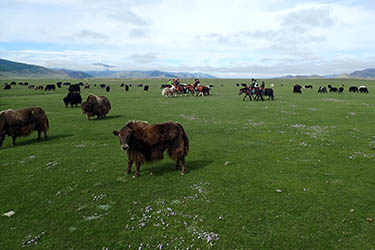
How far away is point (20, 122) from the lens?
536 inches

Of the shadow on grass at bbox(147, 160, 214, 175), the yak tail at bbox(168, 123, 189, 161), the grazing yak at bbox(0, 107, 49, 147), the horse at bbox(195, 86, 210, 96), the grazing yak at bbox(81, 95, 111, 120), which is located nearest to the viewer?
the yak tail at bbox(168, 123, 189, 161)

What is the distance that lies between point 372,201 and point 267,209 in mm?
3281

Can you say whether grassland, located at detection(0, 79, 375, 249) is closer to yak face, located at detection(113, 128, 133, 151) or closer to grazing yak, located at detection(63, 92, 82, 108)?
yak face, located at detection(113, 128, 133, 151)

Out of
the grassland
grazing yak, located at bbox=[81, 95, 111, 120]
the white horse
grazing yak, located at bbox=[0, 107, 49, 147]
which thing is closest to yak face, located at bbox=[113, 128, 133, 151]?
the grassland

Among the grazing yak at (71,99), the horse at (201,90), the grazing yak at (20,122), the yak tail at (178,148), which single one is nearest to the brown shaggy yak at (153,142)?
the yak tail at (178,148)

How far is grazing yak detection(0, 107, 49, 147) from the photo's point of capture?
13195mm

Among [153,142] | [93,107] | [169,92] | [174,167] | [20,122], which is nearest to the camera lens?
[153,142]

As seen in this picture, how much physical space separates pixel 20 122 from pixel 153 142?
952cm

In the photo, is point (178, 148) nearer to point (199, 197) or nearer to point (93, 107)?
point (199, 197)

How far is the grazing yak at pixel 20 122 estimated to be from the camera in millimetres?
13195

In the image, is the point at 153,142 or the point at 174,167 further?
the point at 174,167

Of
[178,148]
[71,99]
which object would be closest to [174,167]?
[178,148]

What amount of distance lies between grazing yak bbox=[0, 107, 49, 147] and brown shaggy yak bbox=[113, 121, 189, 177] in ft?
27.2

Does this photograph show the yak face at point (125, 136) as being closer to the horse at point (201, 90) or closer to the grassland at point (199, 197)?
the grassland at point (199, 197)
